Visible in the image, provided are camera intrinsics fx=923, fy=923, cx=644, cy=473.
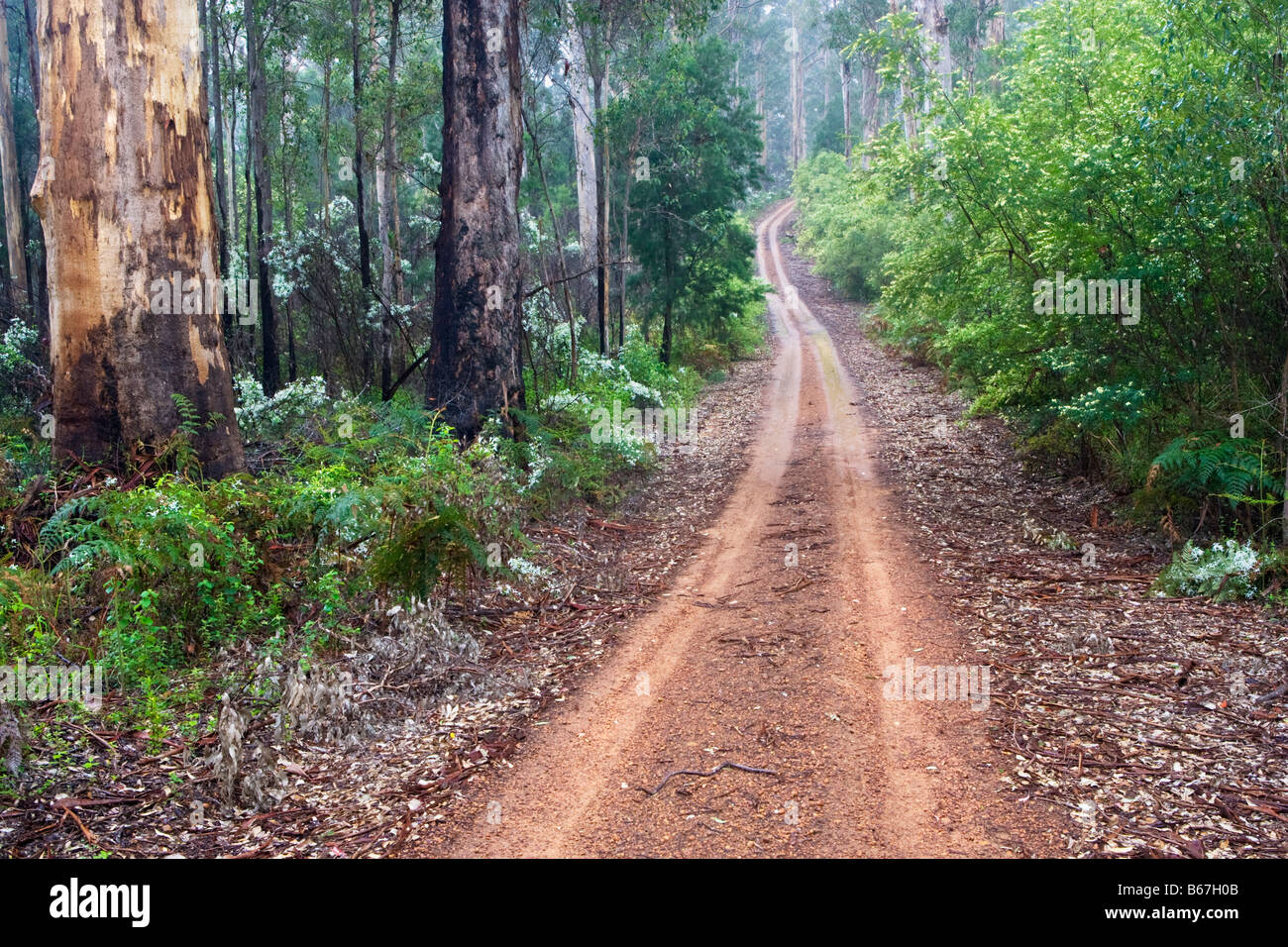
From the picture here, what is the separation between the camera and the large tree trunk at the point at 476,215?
10.8m

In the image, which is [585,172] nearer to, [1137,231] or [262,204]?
[262,204]

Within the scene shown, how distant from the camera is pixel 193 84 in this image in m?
7.60

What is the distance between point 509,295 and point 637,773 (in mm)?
7349

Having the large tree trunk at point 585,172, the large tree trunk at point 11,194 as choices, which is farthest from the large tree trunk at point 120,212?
the large tree trunk at point 11,194

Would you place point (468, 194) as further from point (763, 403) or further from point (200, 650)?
point (763, 403)

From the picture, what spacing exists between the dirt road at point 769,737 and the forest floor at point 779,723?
22 mm

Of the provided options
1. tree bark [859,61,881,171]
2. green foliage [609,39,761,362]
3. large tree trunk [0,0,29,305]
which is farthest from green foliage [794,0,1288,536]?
tree bark [859,61,881,171]

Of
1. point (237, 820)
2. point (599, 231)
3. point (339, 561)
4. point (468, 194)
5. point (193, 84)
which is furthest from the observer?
point (599, 231)

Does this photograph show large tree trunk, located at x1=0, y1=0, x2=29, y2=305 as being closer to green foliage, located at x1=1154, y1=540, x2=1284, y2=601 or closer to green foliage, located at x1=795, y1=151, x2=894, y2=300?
green foliage, located at x1=1154, y1=540, x2=1284, y2=601

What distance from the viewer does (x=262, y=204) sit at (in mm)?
14906

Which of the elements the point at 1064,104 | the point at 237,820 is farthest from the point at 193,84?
the point at 1064,104

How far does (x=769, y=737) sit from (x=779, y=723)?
0.67 ft

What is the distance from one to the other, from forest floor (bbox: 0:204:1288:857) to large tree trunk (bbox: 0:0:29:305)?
15025mm

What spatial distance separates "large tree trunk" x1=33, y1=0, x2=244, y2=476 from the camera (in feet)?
23.2
